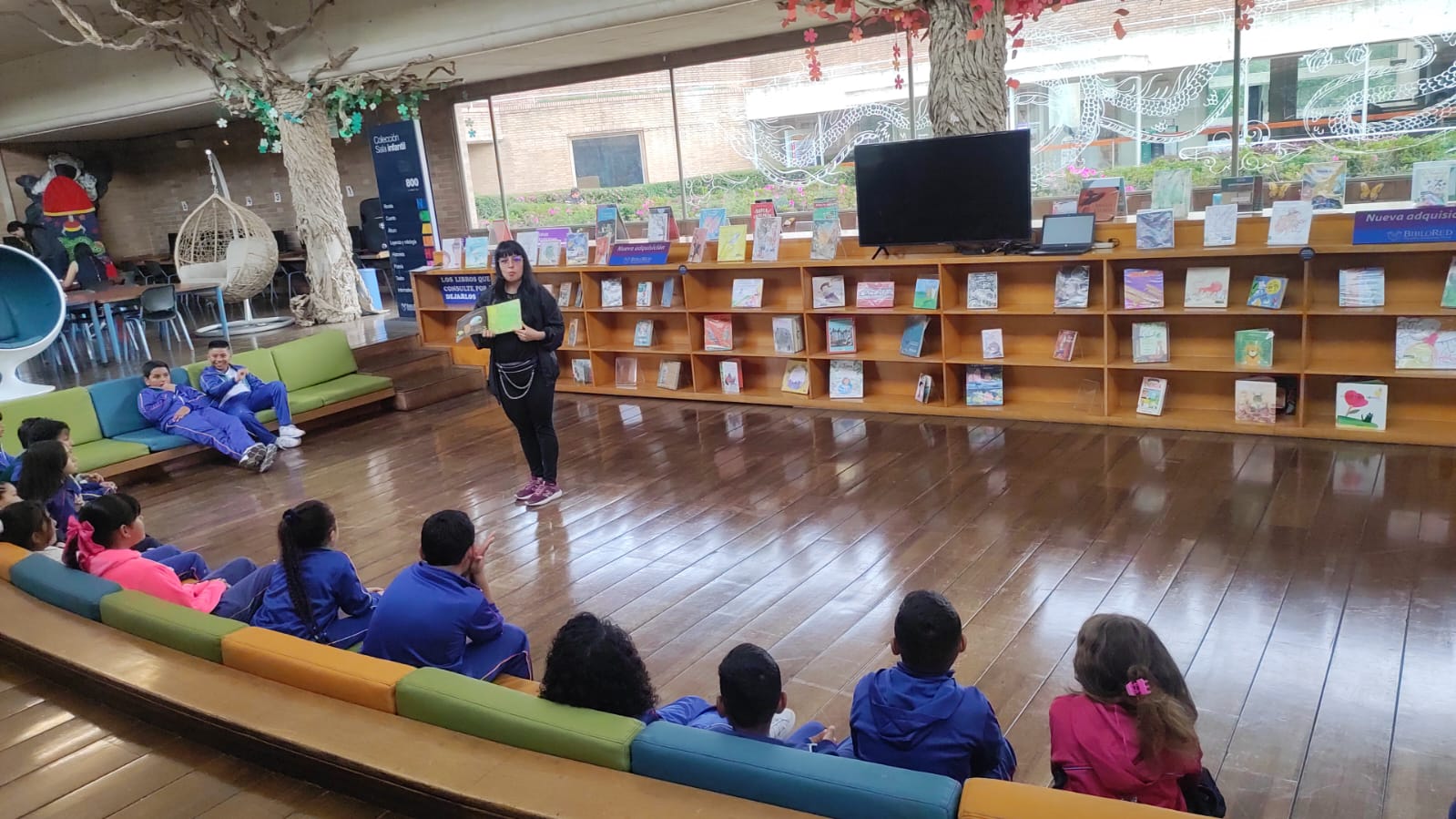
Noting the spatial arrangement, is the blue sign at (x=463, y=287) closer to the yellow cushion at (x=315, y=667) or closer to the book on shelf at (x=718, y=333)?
the book on shelf at (x=718, y=333)

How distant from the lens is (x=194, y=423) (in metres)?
6.75

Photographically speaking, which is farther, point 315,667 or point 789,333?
point 789,333

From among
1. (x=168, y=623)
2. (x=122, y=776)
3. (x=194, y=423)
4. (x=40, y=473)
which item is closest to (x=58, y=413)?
(x=194, y=423)

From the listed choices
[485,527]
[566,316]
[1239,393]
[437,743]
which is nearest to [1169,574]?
[1239,393]

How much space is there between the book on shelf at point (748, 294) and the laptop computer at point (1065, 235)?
203 centimetres

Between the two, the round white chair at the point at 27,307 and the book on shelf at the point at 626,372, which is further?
the book on shelf at the point at 626,372

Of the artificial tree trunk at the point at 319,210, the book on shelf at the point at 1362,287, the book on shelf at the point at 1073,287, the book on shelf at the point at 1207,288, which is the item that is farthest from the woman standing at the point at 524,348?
the artificial tree trunk at the point at 319,210

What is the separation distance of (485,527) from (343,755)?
2.83 metres

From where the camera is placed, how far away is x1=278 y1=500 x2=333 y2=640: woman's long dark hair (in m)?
3.14

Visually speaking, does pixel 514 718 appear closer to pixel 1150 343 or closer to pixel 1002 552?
pixel 1002 552

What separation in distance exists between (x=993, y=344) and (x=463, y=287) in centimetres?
485

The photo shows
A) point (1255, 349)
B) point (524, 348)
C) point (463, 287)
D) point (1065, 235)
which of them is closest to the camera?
point (524, 348)

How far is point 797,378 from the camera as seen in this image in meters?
7.31

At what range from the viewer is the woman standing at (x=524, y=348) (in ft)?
17.4
